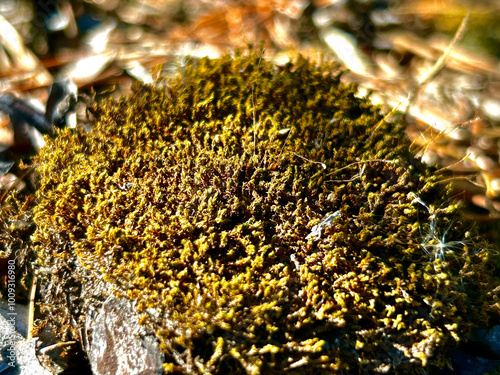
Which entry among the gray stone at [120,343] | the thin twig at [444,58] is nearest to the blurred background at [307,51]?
the thin twig at [444,58]

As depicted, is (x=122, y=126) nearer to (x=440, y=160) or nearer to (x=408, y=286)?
(x=408, y=286)

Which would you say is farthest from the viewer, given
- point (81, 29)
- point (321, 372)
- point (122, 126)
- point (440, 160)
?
point (81, 29)

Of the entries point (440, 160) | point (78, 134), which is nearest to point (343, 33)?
point (440, 160)

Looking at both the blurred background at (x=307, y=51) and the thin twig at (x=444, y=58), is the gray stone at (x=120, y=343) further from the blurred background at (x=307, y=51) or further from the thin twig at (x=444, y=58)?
the thin twig at (x=444, y=58)

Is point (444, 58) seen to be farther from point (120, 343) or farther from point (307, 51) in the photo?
point (120, 343)

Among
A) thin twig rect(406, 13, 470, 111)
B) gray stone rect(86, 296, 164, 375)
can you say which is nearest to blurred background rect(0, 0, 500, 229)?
thin twig rect(406, 13, 470, 111)
